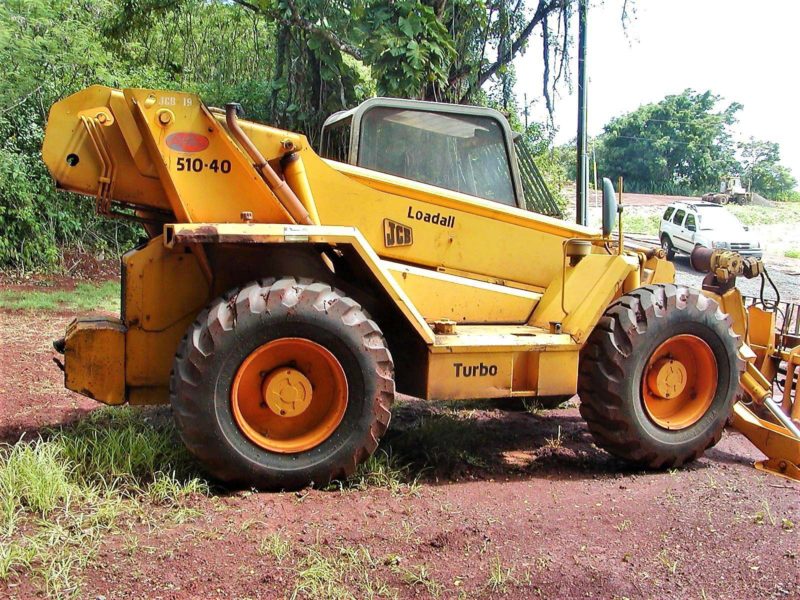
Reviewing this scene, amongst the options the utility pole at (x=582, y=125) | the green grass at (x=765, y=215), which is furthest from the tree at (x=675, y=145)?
the utility pole at (x=582, y=125)

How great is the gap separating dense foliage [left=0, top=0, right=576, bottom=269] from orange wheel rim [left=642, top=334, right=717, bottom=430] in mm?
6459

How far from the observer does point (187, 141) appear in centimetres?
423

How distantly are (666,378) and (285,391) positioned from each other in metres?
2.46

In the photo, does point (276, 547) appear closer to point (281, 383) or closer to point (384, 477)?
point (281, 383)

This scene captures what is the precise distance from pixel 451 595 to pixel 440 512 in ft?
2.87

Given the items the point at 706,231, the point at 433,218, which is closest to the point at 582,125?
the point at 433,218

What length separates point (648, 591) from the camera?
3.28 meters

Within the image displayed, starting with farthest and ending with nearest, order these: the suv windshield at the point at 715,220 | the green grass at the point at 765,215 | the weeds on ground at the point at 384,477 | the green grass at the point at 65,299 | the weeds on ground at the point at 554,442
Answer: the green grass at the point at 765,215
the suv windshield at the point at 715,220
the green grass at the point at 65,299
the weeds on ground at the point at 554,442
the weeds on ground at the point at 384,477

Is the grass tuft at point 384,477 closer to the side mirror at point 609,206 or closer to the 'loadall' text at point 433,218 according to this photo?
the 'loadall' text at point 433,218

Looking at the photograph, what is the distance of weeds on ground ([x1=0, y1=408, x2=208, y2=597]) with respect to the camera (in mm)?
3164

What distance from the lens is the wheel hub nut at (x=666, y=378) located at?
5.05 m

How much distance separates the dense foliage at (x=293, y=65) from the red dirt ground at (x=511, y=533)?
7014mm

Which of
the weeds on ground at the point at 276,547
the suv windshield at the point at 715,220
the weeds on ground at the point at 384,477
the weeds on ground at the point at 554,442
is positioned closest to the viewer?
the weeds on ground at the point at 276,547

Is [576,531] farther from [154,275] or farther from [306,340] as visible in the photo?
[154,275]
